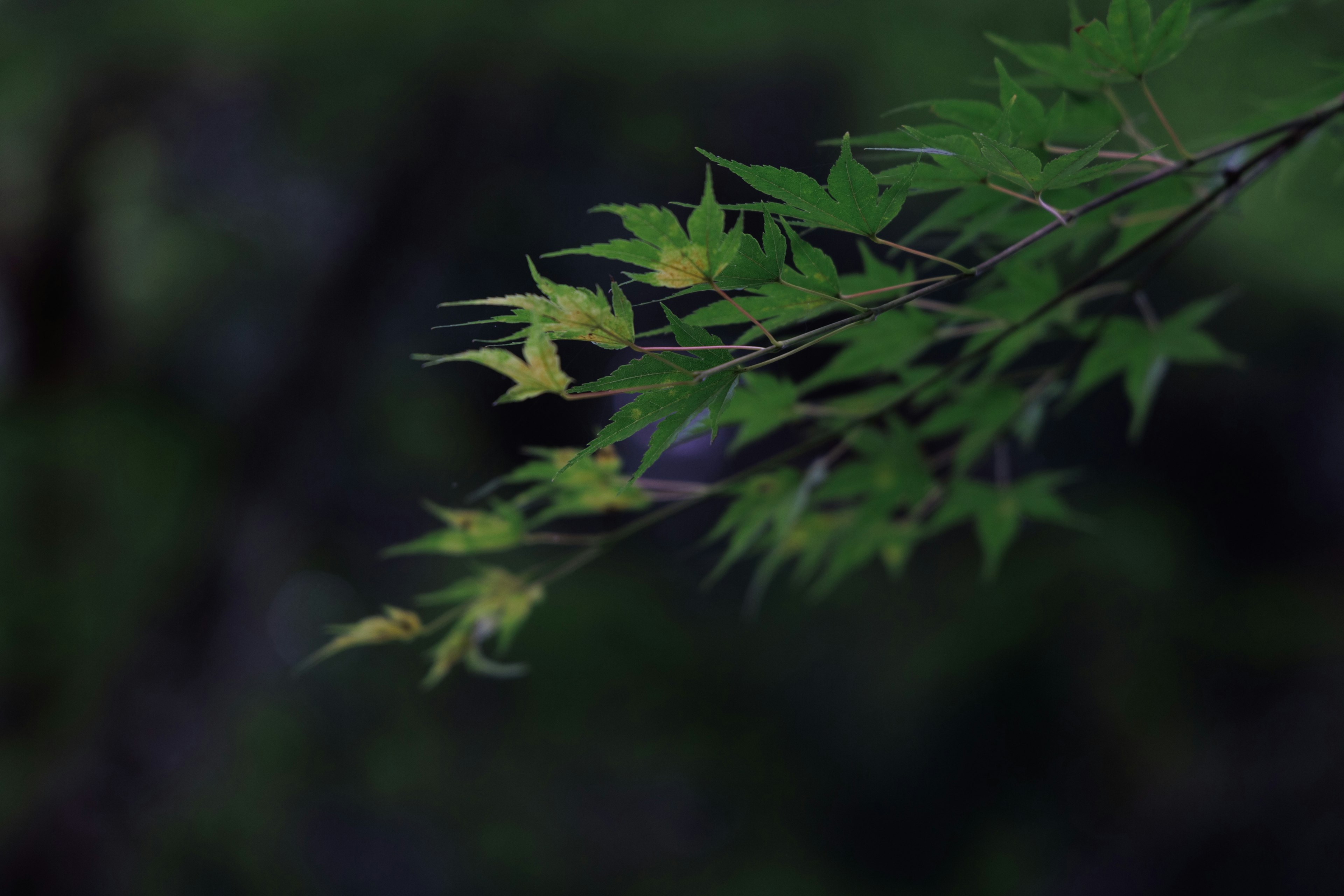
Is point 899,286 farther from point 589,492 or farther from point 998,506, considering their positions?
point 998,506

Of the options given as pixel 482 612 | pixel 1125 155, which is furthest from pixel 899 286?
pixel 482 612

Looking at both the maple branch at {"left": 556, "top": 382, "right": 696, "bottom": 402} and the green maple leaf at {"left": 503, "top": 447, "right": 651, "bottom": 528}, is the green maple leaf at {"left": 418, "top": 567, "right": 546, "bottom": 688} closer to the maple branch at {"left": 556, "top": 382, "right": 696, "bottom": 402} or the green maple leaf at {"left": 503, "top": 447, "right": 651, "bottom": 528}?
the green maple leaf at {"left": 503, "top": 447, "right": 651, "bottom": 528}

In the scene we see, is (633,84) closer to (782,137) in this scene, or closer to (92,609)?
(782,137)

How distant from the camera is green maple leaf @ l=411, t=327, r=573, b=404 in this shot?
312 millimetres

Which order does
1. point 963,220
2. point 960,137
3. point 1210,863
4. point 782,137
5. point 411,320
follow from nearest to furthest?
point 960,137
point 963,220
point 1210,863
point 782,137
point 411,320

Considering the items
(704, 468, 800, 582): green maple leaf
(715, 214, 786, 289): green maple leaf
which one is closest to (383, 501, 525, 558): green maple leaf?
(704, 468, 800, 582): green maple leaf

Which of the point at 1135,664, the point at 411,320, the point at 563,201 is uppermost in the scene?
the point at 563,201

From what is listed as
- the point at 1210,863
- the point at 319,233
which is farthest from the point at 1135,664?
the point at 319,233

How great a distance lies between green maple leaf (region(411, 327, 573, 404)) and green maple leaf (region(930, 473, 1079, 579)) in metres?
0.41

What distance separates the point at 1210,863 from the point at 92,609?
2452 mm

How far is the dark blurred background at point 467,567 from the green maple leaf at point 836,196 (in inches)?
48.7

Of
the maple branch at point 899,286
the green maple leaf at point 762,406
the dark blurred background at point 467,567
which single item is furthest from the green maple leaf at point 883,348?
the dark blurred background at point 467,567

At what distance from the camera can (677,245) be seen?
28 cm

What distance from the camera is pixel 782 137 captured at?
1.63 metres
